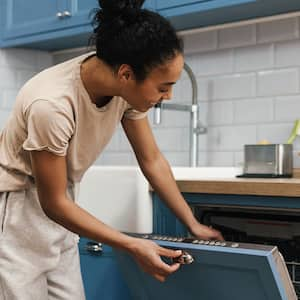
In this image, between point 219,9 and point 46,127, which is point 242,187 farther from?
point 219,9

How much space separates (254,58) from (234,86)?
123 mm

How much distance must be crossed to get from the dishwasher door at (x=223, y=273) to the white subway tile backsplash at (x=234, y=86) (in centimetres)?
99

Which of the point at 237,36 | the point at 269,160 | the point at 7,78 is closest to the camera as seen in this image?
the point at 269,160

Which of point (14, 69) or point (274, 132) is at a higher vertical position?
point (14, 69)

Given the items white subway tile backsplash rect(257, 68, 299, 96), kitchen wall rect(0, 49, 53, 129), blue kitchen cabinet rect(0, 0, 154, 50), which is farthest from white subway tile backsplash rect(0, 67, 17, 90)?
white subway tile backsplash rect(257, 68, 299, 96)

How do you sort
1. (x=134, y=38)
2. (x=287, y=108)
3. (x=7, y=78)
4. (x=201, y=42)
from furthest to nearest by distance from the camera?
(x=7, y=78)
(x=201, y=42)
(x=287, y=108)
(x=134, y=38)

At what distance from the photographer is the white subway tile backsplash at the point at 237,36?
211 centimetres

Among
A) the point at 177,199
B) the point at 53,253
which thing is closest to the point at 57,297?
the point at 53,253

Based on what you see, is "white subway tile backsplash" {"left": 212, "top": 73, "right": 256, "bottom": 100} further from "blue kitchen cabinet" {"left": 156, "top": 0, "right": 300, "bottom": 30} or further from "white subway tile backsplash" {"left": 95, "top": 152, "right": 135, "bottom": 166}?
"white subway tile backsplash" {"left": 95, "top": 152, "right": 135, "bottom": 166}

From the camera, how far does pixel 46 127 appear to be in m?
1.17

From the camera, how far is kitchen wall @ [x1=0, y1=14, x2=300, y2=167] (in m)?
2.03

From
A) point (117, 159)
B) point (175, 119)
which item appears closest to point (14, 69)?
point (117, 159)

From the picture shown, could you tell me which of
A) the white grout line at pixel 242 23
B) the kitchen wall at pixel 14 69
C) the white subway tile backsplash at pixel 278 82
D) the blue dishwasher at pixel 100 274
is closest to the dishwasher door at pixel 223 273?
the blue dishwasher at pixel 100 274

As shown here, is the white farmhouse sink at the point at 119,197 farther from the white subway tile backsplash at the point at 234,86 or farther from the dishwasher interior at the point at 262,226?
the white subway tile backsplash at the point at 234,86
